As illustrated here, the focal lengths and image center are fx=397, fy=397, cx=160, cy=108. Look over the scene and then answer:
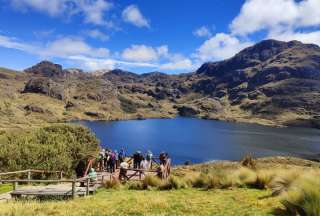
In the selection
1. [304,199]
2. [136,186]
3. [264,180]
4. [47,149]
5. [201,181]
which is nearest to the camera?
[304,199]

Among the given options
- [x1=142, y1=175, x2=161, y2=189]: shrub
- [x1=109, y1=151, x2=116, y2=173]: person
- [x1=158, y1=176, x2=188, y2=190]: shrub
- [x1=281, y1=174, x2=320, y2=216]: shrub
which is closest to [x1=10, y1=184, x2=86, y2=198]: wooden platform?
[x1=142, y1=175, x2=161, y2=189]: shrub

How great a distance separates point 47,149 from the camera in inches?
1393

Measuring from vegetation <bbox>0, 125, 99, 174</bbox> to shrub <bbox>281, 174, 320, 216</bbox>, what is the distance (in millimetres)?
25798

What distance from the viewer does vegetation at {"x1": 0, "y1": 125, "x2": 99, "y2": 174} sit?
110 ft

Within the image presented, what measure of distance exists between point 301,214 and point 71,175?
2814 cm

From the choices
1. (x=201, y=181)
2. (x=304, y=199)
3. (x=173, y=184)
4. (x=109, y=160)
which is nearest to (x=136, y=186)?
(x=173, y=184)

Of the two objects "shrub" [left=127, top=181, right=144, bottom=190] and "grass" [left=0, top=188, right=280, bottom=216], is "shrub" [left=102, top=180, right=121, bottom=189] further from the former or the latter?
"grass" [left=0, top=188, right=280, bottom=216]

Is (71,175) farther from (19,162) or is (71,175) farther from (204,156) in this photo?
(204,156)

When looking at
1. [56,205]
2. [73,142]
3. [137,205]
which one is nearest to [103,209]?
[137,205]

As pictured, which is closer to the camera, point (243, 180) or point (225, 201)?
point (225, 201)

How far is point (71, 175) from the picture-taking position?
37000 millimetres

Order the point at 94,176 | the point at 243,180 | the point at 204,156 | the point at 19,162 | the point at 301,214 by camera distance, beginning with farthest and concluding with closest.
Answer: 1. the point at 204,156
2. the point at 19,162
3. the point at 94,176
4. the point at 243,180
5. the point at 301,214

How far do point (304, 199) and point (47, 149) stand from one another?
27619mm

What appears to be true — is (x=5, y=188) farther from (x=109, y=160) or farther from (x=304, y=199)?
(x=304, y=199)
